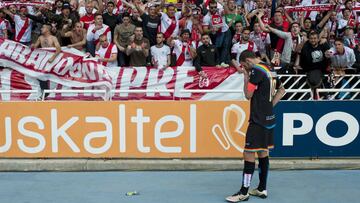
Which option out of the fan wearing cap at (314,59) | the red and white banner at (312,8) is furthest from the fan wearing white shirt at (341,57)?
the red and white banner at (312,8)

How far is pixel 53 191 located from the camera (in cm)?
777

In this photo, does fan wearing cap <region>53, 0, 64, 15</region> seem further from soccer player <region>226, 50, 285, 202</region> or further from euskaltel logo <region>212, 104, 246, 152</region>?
soccer player <region>226, 50, 285, 202</region>

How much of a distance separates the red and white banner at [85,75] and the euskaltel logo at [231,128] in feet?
8.09

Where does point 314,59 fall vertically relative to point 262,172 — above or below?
above

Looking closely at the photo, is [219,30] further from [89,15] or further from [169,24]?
[89,15]

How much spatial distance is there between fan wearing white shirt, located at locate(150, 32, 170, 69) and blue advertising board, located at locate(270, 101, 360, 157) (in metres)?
3.44

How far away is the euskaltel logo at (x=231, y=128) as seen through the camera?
8.93 metres

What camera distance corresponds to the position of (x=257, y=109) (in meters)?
7.18

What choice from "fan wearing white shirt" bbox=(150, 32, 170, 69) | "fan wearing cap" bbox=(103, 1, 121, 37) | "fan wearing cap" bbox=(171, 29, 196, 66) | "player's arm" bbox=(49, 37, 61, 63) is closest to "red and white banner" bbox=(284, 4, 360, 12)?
"fan wearing cap" bbox=(171, 29, 196, 66)

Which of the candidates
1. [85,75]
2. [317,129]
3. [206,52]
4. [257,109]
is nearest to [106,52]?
[85,75]

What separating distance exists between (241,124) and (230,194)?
64.5 inches


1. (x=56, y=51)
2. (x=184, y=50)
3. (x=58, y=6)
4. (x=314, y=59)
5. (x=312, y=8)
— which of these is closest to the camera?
(x=314, y=59)

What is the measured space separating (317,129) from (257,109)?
7.09 feet

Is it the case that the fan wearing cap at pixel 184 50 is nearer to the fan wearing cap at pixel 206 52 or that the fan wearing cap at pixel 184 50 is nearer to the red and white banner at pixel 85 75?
the fan wearing cap at pixel 206 52
